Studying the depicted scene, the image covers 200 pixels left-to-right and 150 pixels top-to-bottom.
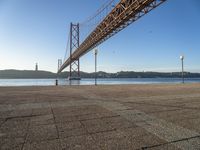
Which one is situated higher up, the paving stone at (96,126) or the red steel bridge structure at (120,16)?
the red steel bridge structure at (120,16)

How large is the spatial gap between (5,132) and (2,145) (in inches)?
23.7

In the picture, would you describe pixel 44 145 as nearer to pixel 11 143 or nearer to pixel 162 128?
pixel 11 143

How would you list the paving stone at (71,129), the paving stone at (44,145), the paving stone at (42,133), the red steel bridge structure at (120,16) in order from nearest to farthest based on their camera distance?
the paving stone at (44,145) < the paving stone at (42,133) < the paving stone at (71,129) < the red steel bridge structure at (120,16)

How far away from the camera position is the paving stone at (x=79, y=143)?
236cm

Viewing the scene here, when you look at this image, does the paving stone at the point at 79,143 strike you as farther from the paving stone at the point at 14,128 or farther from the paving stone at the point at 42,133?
the paving stone at the point at 14,128

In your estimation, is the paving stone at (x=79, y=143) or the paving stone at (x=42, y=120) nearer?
the paving stone at (x=79, y=143)

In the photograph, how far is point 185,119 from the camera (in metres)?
3.72

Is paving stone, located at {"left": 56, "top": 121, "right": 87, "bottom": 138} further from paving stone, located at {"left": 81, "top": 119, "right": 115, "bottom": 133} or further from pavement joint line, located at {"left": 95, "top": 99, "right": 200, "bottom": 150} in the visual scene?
pavement joint line, located at {"left": 95, "top": 99, "right": 200, "bottom": 150}

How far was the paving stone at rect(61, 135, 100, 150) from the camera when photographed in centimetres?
236

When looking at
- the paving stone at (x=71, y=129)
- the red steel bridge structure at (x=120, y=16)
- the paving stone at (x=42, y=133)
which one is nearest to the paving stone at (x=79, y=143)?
the paving stone at (x=71, y=129)

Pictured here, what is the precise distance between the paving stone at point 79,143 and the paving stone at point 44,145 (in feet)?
0.27

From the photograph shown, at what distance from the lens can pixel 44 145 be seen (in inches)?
95.7

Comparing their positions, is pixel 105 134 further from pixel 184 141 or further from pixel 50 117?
pixel 50 117

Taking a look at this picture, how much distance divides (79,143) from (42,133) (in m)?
0.78
